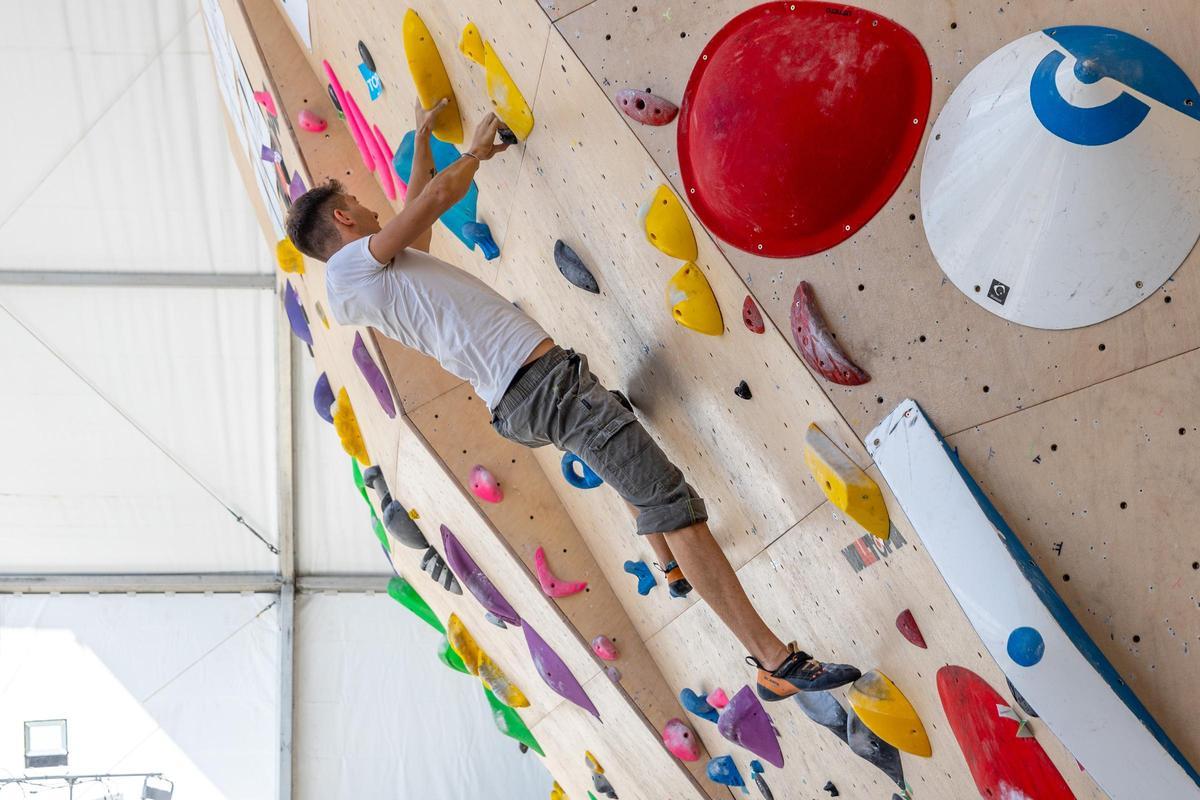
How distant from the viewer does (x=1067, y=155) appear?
1.35m

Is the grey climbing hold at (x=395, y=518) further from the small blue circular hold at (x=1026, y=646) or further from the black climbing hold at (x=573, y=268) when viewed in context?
the small blue circular hold at (x=1026, y=646)

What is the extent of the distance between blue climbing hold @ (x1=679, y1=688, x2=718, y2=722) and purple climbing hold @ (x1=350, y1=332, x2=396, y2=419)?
1.21 meters

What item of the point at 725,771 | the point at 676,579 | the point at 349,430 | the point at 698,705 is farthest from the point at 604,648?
the point at 349,430

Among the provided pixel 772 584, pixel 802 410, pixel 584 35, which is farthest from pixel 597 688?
pixel 584 35

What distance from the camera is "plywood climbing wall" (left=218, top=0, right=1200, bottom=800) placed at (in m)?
1.38

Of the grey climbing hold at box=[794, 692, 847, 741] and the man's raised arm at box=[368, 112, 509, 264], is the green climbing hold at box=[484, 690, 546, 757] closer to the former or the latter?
the grey climbing hold at box=[794, 692, 847, 741]

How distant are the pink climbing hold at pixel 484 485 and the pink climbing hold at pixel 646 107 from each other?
1.68m

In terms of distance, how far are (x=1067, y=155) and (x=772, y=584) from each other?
4.16ft

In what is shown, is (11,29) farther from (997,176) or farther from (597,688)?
(997,176)

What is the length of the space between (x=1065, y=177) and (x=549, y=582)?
Answer: 233 cm

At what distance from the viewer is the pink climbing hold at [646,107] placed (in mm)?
1869

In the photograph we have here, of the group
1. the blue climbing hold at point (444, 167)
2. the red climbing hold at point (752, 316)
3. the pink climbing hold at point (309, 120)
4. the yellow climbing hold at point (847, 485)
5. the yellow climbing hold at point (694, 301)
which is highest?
the pink climbing hold at point (309, 120)

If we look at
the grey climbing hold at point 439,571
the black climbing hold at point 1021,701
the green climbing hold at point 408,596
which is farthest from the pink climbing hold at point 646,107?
the green climbing hold at point 408,596

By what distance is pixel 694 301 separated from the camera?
209cm
